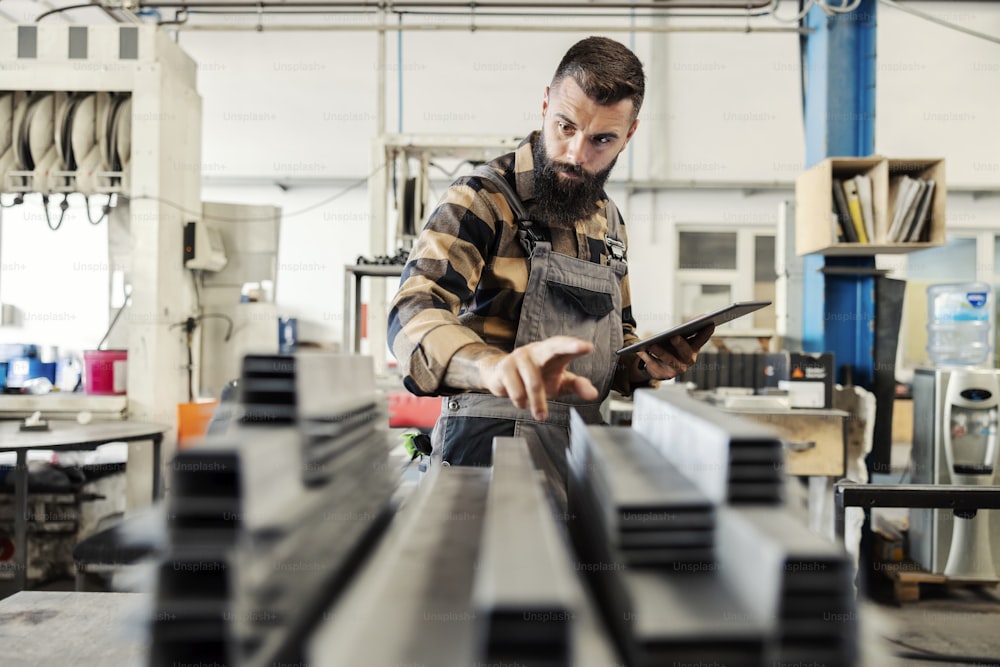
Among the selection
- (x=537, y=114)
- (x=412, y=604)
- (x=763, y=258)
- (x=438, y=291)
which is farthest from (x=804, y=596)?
(x=763, y=258)

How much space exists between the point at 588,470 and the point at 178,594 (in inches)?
14.3

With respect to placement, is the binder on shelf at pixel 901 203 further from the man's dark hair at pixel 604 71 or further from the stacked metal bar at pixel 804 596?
the stacked metal bar at pixel 804 596

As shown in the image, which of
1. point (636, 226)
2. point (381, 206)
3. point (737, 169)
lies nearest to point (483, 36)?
point (636, 226)

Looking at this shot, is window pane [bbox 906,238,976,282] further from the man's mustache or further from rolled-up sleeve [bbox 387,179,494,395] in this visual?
rolled-up sleeve [bbox 387,179,494,395]

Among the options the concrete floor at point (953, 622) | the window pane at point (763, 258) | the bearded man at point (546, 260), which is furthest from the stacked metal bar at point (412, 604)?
the window pane at point (763, 258)

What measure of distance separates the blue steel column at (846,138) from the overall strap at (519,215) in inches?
104

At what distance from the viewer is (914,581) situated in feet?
10.5

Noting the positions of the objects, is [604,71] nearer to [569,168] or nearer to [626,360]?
[569,168]

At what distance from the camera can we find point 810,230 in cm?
326

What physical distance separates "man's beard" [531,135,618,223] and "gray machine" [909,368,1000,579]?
2824 mm

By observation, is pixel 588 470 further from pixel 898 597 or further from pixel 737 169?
pixel 737 169

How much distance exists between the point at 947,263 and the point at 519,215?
761cm

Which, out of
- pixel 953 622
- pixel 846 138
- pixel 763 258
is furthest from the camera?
pixel 763 258

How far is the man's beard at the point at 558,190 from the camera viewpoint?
50.5 inches
